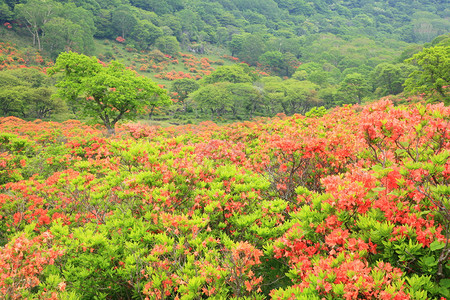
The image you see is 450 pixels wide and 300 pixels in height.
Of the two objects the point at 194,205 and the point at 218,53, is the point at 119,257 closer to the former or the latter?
the point at 194,205

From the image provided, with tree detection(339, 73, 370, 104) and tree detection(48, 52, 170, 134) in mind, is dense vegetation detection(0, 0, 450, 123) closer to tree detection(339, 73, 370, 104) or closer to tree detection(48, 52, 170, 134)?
tree detection(339, 73, 370, 104)

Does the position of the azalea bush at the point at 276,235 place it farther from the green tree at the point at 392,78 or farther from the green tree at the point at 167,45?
the green tree at the point at 167,45

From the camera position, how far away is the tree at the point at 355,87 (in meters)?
46.8

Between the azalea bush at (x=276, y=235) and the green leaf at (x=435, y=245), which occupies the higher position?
the green leaf at (x=435, y=245)

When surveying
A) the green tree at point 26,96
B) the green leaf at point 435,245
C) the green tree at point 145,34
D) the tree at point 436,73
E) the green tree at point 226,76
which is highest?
the tree at point 436,73

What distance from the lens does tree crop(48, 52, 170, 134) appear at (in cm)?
1872

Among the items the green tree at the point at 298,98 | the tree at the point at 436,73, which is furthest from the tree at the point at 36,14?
the tree at the point at 436,73

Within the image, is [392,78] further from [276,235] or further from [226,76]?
[276,235]

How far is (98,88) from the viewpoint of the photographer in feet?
60.5

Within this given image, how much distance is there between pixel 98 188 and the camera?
15.2 feet

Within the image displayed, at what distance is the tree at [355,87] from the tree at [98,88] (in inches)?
1603

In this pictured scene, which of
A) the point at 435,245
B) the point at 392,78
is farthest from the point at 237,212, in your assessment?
the point at 392,78

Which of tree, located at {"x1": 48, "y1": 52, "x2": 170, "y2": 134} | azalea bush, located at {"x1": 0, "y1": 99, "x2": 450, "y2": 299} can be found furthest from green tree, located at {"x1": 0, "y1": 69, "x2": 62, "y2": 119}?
azalea bush, located at {"x1": 0, "y1": 99, "x2": 450, "y2": 299}

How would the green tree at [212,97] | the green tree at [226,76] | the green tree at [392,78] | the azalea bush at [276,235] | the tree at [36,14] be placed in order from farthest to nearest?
the green tree at [226,76], the tree at [36,14], the green tree at [392,78], the green tree at [212,97], the azalea bush at [276,235]
